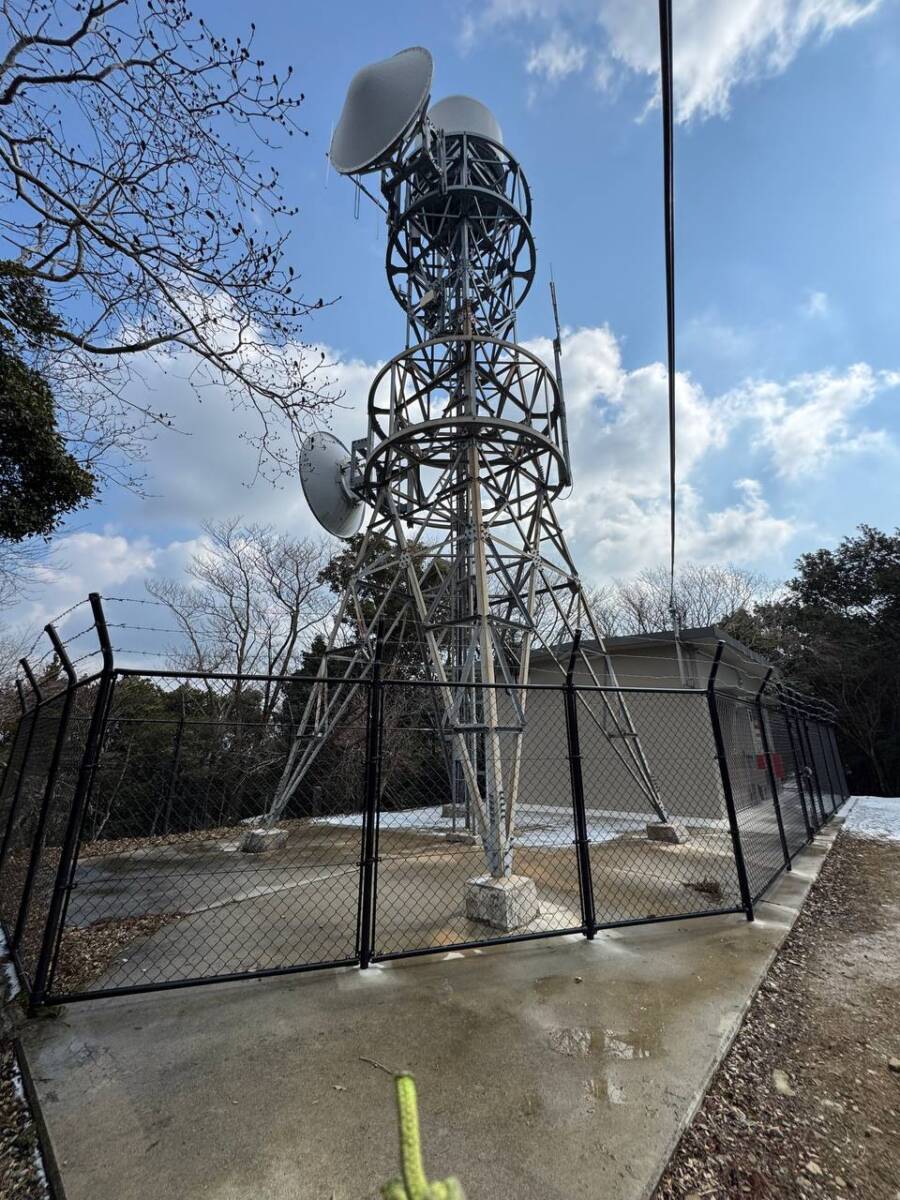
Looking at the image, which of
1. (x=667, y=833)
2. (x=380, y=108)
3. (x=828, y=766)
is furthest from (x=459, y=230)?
(x=828, y=766)

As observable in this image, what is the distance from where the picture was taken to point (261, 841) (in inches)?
274

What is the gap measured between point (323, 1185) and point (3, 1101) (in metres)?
1.52

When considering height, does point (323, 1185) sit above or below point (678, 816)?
below

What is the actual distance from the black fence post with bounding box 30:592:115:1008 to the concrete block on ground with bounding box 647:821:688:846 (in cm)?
649

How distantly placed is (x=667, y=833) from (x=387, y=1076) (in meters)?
5.73

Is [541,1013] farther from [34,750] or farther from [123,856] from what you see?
[123,856]

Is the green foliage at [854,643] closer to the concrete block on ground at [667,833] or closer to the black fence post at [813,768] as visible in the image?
the black fence post at [813,768]

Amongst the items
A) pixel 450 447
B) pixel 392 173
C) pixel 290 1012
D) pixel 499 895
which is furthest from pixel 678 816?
pixel 392 173

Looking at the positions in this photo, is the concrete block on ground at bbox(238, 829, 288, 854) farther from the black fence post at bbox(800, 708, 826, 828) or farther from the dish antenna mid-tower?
the black fence post at bbox(800, 708, 826, 828)

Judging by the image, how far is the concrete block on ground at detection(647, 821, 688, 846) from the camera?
7031 millimetres

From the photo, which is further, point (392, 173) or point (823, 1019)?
point (392, 173)

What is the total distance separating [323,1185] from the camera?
69.8 inches

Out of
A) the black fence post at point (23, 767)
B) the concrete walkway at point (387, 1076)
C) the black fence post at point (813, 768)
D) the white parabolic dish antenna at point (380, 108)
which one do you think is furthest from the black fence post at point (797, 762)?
the white parabolic dish antenna at point (380, 108)

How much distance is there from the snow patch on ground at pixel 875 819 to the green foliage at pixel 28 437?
1182 centimetres
